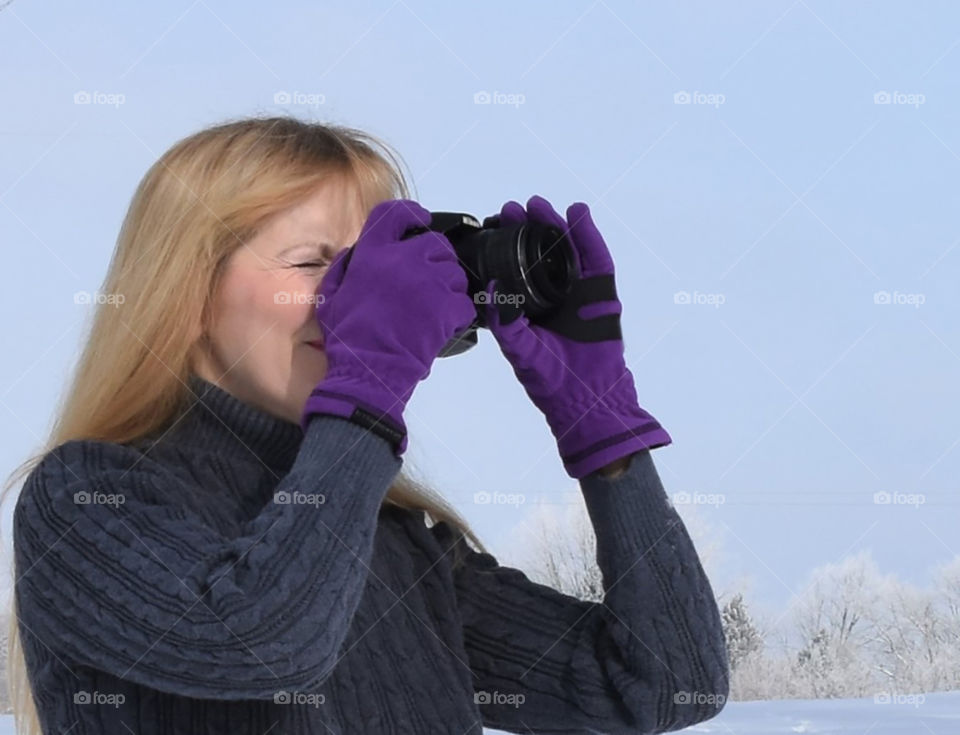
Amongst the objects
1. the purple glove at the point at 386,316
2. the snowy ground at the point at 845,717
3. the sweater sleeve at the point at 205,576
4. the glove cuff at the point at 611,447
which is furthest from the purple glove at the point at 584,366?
the snowy ground at the point at 845,717

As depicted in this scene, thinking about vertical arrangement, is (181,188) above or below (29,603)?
above

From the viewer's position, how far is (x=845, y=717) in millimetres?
2410

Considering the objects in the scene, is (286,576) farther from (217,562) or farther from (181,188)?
(181,188)

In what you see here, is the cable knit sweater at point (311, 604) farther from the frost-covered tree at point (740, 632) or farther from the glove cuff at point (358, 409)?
the frost-covered tree at point (740, 632)

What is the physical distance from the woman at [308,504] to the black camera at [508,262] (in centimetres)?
1

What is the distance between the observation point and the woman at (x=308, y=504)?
865 millimetres

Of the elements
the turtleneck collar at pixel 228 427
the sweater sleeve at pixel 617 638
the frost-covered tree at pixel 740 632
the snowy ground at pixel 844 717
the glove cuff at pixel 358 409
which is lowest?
the snowy ground at pixel 844 717

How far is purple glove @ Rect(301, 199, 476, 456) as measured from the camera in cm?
92

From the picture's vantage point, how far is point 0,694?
1519mm

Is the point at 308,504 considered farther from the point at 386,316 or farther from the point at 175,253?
the point at 175,253

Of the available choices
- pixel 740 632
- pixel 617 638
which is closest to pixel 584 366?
pixel 617 638

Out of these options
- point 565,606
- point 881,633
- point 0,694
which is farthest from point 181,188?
point 881,633

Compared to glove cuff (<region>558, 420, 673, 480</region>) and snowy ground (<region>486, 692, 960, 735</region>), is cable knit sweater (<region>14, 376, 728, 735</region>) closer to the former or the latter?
glove cuff (<region>558, 420, 673, 480</region>)

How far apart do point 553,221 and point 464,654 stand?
0.36 meters
